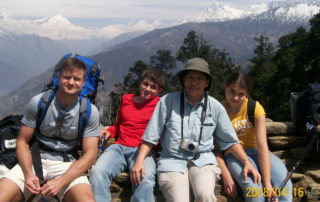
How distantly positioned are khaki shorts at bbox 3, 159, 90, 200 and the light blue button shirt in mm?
1039

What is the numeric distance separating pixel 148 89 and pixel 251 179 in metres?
1.96

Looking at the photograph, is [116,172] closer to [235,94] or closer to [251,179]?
[251,179]

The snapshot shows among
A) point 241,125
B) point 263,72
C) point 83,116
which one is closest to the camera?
point 83,116

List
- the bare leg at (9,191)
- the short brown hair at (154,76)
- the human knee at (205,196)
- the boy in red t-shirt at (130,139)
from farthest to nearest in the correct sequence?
the short brown hair at (154,76) → the boy in red t-shirt at (130,139) → the human knee at (205,196) → the bare leg at (9,191)

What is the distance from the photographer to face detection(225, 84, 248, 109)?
13.4 feet

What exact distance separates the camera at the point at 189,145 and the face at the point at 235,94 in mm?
927

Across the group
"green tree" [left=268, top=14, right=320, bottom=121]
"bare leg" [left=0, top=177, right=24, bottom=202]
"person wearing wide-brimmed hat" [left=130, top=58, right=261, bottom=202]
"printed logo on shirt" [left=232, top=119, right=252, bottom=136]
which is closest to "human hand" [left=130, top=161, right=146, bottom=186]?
"person wearing wide-brimmed hat" [left=130, top=58, right=261, bottom=202]

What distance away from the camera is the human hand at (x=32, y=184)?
3207 mm

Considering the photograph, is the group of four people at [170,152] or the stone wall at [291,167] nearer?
the group of four people at [170,152]

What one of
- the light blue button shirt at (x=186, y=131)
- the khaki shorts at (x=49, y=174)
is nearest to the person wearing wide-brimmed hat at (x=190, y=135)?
the light blue button shirt at (x=186, y=131)

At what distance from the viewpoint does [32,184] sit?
127 inches

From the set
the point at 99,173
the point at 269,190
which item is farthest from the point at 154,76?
the point at 269,190

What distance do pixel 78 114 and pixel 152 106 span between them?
1.28 meters

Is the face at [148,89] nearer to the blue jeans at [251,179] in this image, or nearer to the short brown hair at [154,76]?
the short brown hair at [154,76]
